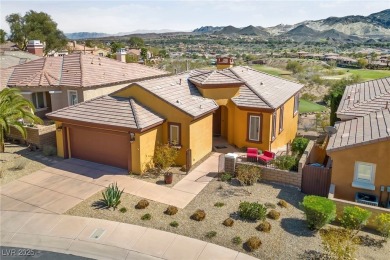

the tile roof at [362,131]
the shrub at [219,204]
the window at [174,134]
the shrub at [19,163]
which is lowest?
the shrub at [219,204]

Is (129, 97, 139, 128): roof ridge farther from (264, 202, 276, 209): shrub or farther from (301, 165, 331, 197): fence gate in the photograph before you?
(301, 165, 331, 197): fence gate

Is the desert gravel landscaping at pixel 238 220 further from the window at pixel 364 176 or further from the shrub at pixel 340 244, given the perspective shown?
the window at pixel 364 176

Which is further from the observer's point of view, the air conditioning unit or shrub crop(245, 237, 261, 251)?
the air conditioning unit

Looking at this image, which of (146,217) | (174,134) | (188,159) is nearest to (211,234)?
(146,217)

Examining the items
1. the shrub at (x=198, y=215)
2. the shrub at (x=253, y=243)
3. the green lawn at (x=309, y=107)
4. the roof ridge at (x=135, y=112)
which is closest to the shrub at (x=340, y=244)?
the shrub at (x=253, y=243)

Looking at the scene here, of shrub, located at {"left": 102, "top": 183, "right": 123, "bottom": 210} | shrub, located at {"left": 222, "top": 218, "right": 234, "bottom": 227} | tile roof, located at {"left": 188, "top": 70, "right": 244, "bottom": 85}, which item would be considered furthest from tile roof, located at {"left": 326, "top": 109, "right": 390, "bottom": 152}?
shrub, located at {"left": 102, "top": 183, "right": 123, "bottom": 210}

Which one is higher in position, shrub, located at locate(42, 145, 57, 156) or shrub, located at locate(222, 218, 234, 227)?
shrub, located at locate(42, 145, 57, 156)
